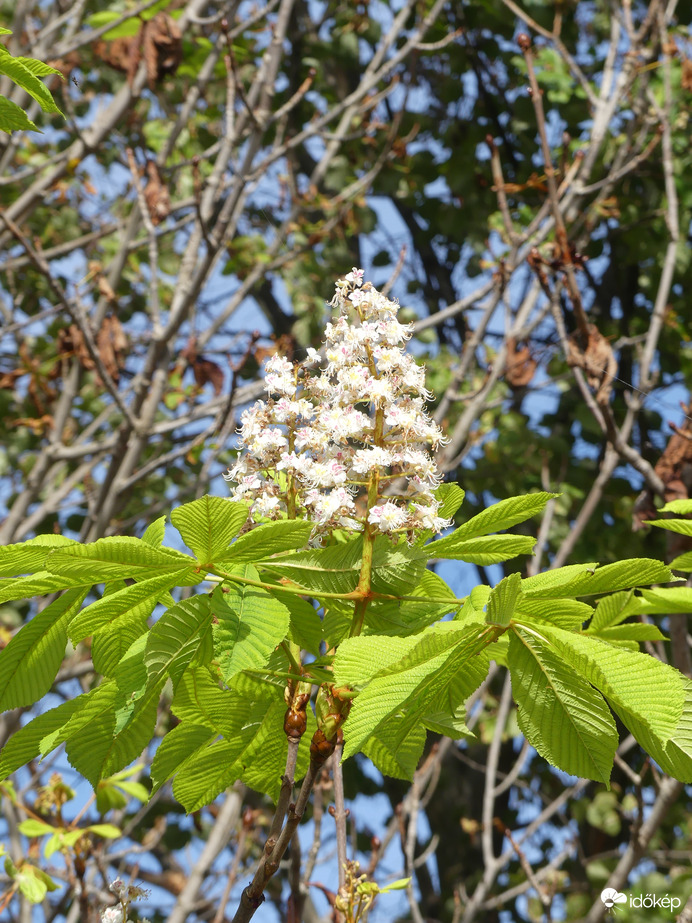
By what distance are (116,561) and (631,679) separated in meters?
0.50

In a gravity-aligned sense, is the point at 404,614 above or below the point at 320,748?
above

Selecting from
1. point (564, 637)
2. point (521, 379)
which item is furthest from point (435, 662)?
point (521, 379)

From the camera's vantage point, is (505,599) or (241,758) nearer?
(505,599)

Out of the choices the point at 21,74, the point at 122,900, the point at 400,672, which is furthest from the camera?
the point at 122,900

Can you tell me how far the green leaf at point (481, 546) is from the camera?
92cm

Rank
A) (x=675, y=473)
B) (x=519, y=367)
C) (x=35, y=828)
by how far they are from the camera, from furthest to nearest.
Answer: (x=519, y=367)
(x=675, y=473)
(x=35, y=828)

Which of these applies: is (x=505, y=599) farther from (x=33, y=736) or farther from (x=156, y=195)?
(x=156, y=195)

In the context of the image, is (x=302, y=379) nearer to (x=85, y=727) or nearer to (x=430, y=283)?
(x=85, y=727)

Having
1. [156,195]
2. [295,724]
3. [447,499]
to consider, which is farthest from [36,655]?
[156,195]

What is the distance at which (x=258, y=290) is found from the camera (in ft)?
18.9

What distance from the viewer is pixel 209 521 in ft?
2.82

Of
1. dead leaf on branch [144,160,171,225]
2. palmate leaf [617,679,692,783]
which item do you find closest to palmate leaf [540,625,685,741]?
palmate leaf [617,679,692,783]

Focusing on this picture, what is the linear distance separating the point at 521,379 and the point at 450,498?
264 centimetres

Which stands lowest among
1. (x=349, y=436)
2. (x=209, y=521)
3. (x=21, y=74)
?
(x=209, y=521)
